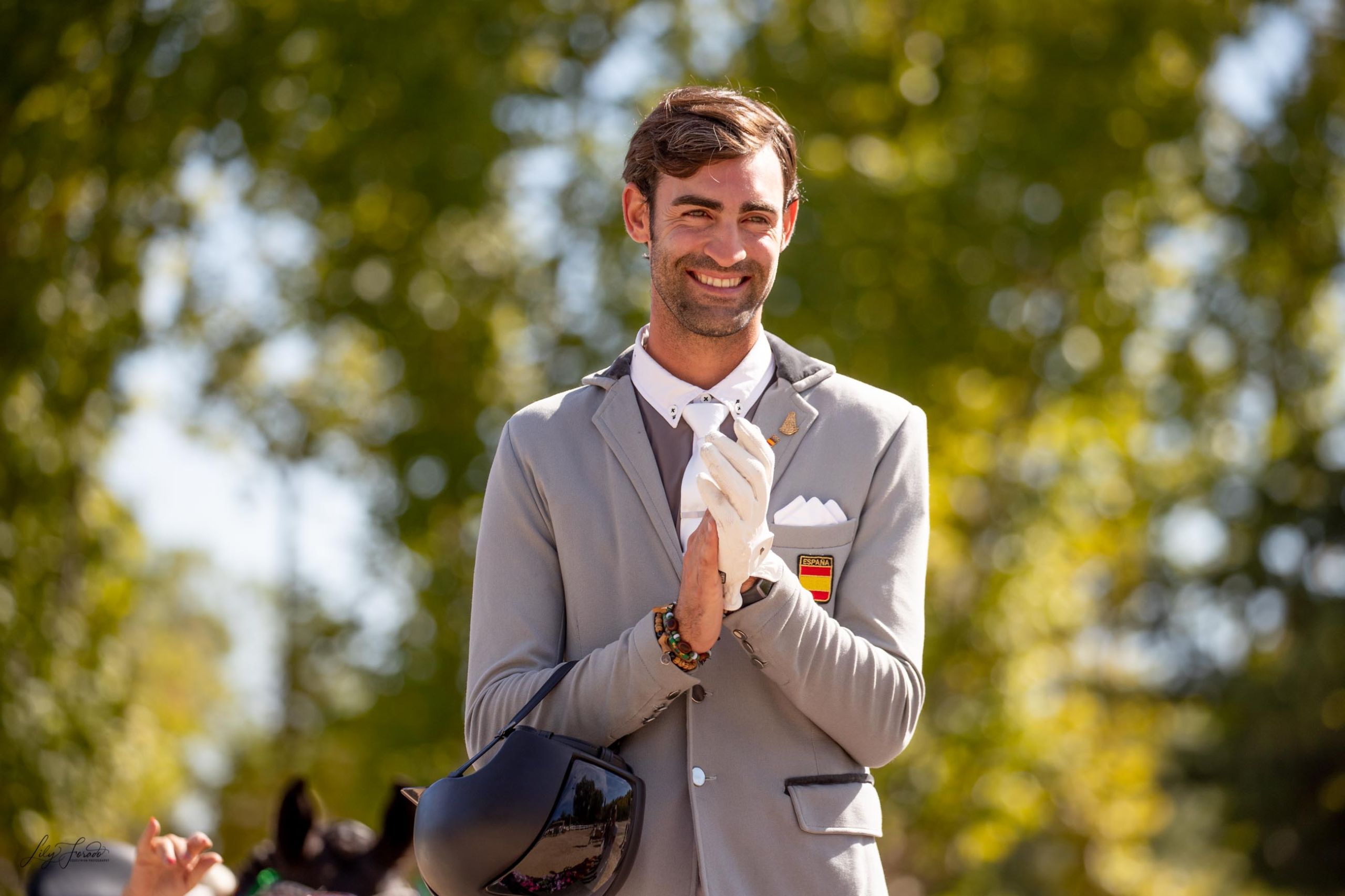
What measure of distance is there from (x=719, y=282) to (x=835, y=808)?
920 mm

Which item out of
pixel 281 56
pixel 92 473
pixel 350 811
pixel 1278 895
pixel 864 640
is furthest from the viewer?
pixel 1278 895

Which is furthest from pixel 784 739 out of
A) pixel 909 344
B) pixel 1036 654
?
pixel 1036 654

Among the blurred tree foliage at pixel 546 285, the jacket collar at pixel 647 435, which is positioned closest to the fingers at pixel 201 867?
the jacket collar at pixel 647 435

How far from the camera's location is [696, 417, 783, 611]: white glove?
2.30 m

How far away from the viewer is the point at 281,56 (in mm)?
11547

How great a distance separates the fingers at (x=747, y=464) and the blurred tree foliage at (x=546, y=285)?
719cm

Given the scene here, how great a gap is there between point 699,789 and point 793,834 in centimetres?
17

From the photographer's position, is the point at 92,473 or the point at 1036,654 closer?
the point at 92,473

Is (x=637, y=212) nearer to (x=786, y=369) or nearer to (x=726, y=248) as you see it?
(x=726, y=248)

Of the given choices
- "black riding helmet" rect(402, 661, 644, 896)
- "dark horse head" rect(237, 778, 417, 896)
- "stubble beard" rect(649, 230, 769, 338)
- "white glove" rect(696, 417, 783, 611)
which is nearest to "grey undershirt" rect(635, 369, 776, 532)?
"stubble beard" rect(649, 230, 769, 338)

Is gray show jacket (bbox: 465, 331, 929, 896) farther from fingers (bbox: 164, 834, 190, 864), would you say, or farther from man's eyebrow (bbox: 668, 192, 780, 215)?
fingers (bbox: 164, 834, 190, 864)

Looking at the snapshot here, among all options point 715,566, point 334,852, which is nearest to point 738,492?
point 715,566

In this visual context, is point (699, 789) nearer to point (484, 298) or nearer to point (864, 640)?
point (864, 640)

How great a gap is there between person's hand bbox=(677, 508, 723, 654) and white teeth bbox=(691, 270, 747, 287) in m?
0.50
